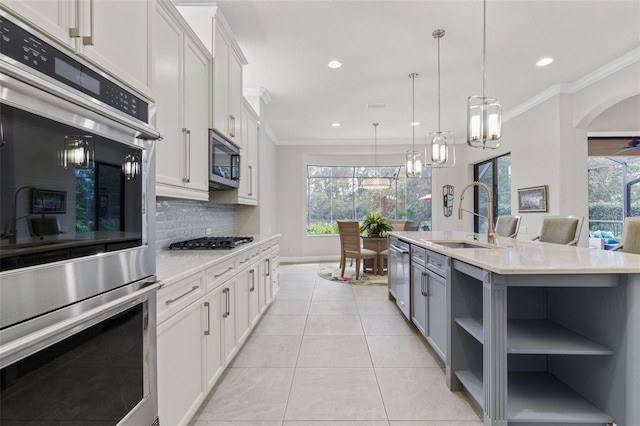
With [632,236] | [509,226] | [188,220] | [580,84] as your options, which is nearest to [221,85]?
[188,220]

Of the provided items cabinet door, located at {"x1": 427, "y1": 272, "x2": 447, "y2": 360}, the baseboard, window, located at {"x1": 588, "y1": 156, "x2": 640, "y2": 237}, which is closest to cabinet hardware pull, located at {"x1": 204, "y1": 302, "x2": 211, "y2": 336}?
cabinet door, located at {"x1": 427, "y1": 272, "x2": 447, "y2": 360}

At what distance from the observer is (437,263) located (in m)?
2.36

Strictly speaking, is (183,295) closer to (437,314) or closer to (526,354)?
(437,314)

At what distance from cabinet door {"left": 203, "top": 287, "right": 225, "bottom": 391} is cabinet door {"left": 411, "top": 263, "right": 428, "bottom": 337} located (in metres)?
1.62

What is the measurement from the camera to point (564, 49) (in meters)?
3.37

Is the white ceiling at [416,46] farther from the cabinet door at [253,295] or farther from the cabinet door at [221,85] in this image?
the cabinet door at [253,295]

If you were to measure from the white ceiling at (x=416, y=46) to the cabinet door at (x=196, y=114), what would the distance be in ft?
2.20

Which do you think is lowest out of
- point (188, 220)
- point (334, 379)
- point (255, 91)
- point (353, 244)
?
point (334, 379)

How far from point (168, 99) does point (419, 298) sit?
2.51 meters

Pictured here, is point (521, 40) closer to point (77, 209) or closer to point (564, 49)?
point (564, 49)

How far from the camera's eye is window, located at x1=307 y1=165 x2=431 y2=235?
7.97 m

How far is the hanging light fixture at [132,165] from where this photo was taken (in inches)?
44.5

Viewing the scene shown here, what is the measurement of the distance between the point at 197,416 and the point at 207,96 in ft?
7.23

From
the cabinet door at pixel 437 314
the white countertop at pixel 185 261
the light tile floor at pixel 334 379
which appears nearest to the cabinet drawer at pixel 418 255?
the cabinet door at pixel 437 314
